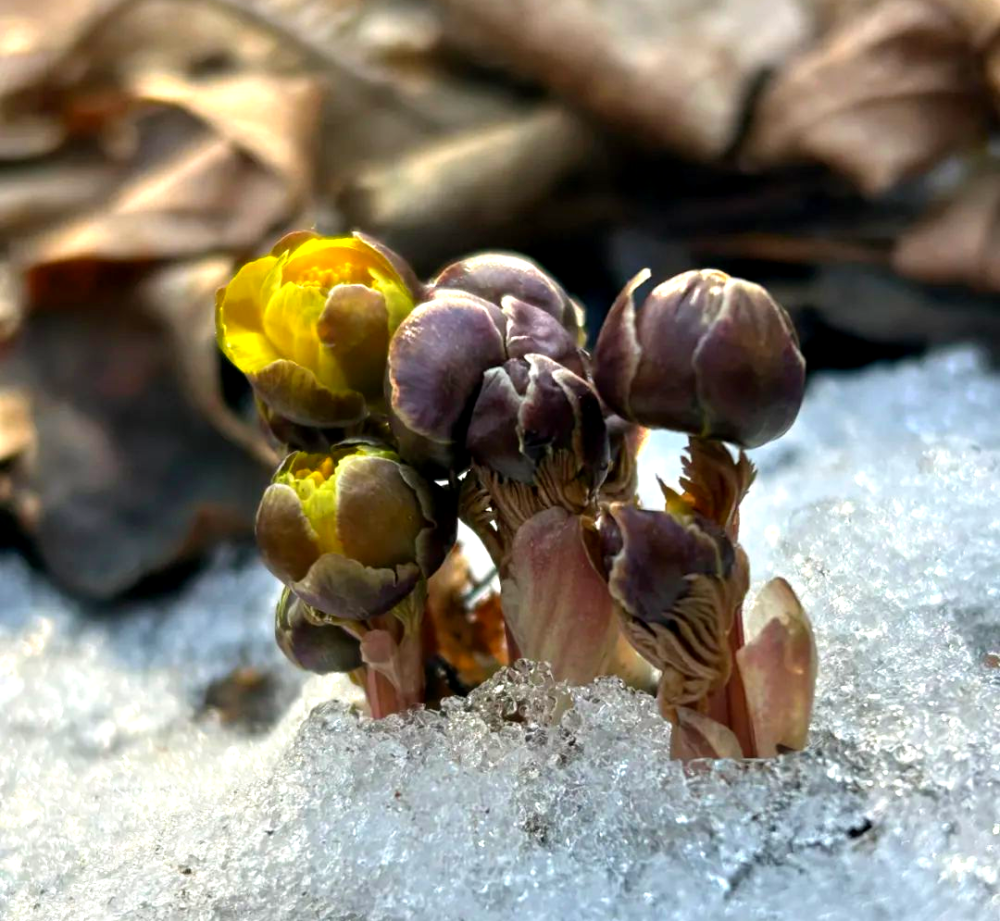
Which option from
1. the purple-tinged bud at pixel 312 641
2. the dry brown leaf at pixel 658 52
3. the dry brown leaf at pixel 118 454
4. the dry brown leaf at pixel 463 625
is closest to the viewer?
the purple-tinged bud at pixel 312 641

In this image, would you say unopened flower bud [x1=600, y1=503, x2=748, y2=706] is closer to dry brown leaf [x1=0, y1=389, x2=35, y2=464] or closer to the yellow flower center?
the yellow flower center

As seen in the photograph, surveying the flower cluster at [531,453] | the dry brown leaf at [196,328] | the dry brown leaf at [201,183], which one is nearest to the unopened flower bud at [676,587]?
the flower cluster at [531,453]

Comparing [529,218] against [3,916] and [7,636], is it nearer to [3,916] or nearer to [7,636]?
[7,636]

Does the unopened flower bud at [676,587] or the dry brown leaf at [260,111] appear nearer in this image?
the unopened flower bud at [676,587]

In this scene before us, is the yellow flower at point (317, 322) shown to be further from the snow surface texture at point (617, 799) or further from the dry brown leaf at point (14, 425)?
the dry brown leaf at point (14, 425)

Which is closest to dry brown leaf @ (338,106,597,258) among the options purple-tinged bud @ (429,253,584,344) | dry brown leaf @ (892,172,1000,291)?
dry brown leaf @ (892,172,1000,291)

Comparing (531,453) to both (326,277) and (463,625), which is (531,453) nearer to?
(326,277)

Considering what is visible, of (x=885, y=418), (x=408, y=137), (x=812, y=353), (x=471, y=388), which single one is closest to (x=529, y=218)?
(x=408, y=137)
